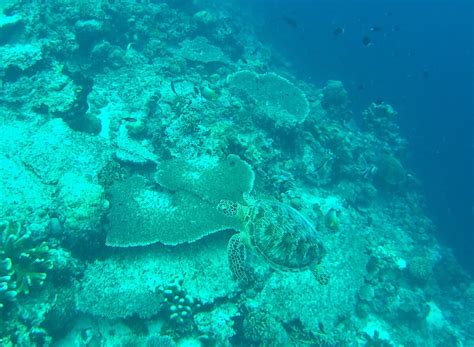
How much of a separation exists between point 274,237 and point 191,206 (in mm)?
1897

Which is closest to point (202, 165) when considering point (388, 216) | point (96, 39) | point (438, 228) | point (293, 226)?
point (293, 226)

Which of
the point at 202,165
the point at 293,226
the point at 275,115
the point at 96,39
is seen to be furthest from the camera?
the point at 96,39

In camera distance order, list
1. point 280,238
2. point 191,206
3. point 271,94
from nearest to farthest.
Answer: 1. point 280,238
2. point 191,206
3. point 271,94

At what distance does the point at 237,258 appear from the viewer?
5.77 metres

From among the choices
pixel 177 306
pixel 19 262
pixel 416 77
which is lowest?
pixel 416 77

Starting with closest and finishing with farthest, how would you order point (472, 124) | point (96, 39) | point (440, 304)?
point (440, 304) < point (96, 39) < point (472, 124)

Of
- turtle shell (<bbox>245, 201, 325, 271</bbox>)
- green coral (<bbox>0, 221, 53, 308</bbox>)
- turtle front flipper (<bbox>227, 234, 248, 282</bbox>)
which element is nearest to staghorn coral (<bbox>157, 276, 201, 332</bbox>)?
turtle front flipper (<bbox>227, 234, 248, 282</bbox>)

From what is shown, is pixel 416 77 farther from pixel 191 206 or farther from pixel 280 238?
pixel 191 206

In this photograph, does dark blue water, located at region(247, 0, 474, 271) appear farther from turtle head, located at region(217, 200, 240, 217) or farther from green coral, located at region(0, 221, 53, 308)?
green coral, located at region(0, 221, 53, 308)

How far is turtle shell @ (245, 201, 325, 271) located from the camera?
6145 mm

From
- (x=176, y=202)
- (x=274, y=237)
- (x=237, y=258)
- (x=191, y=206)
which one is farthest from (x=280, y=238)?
(x=176, y=202)

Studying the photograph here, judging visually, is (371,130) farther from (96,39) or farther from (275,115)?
(96,39)

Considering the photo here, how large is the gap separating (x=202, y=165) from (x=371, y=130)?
1461 cm

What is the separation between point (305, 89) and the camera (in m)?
20.5
